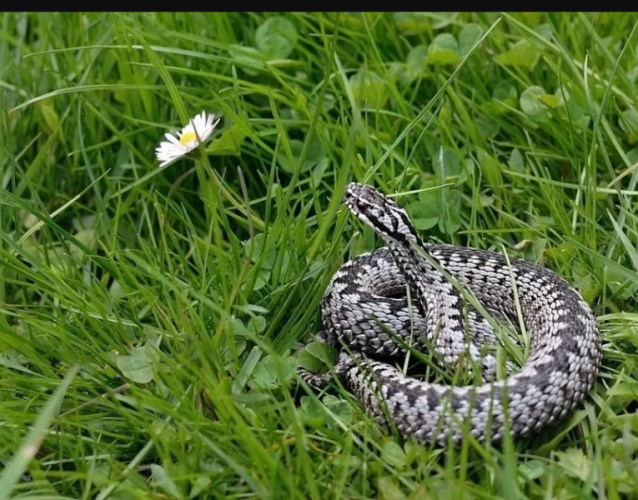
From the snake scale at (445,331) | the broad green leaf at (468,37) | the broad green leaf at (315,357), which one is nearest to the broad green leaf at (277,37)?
the broad green leaf at (468,37)

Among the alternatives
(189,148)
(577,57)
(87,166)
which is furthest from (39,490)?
(577,57)

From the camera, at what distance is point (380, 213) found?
20.2ft

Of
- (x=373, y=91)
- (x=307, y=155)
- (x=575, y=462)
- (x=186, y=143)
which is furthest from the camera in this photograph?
(x=373, y=91)

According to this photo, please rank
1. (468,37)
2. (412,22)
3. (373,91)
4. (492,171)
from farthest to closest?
(412,22)
(468,37)
(373,91)
(492,171)

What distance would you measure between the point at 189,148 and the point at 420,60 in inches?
119

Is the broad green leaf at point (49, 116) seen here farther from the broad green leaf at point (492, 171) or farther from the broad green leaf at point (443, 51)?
the broad green leaf at point (492, 171)

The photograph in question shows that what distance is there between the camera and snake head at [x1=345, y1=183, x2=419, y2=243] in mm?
6129

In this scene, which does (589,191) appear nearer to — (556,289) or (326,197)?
(556,289)

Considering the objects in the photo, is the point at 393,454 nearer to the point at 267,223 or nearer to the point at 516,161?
the point at 267,223

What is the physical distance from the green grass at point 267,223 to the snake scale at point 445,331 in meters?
0.15

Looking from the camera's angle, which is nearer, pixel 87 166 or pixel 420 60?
pixel 87 166

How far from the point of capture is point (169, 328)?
235 inches

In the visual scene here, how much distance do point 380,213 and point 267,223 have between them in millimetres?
735

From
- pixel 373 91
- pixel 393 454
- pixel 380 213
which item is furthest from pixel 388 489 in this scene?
pixel 373 91
